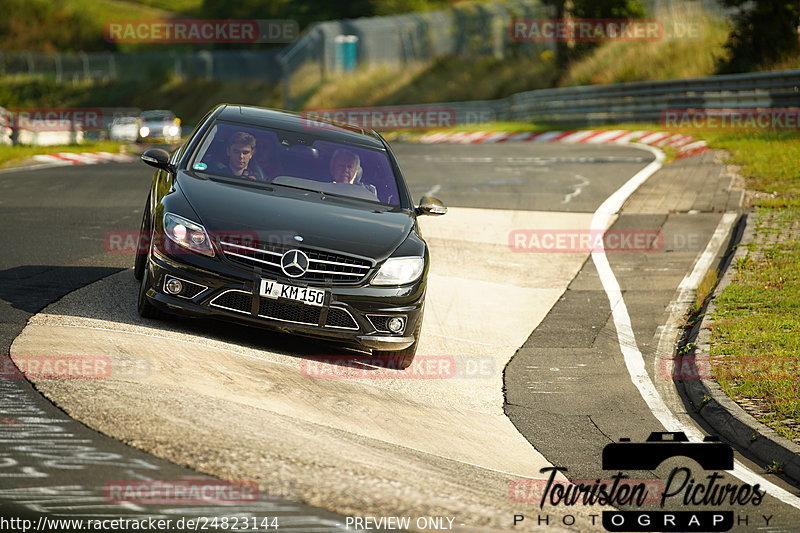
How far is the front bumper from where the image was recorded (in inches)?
301

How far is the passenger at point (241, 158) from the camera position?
881 centimetres

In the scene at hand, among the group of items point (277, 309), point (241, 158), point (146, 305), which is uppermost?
point (241, 158)

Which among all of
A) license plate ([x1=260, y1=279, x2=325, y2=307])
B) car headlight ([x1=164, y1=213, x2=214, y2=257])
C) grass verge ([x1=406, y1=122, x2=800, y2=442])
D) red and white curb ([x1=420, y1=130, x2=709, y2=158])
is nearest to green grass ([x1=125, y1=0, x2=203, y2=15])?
red and white curb ([x1=420, y1=130, x2=709, y2=158])

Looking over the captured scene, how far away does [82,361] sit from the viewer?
267 inches

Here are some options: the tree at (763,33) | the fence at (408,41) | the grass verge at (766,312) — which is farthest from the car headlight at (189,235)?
the fence at (408,41)

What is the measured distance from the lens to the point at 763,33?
30.2 metres

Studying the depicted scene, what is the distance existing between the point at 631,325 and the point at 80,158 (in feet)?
56.3

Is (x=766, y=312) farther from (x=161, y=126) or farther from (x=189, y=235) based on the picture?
(x=161, y=126)

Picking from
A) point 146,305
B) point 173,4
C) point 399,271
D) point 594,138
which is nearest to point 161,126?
point 594,138

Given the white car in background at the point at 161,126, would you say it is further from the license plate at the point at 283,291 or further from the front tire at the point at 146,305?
the license plate at the point at 283,291

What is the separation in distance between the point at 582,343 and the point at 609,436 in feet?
8.37

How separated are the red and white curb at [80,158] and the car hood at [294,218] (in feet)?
48.8

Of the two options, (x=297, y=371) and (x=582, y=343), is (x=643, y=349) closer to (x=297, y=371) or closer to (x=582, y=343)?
(x=582, y=343)

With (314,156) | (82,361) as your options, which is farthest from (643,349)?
(82,361)
